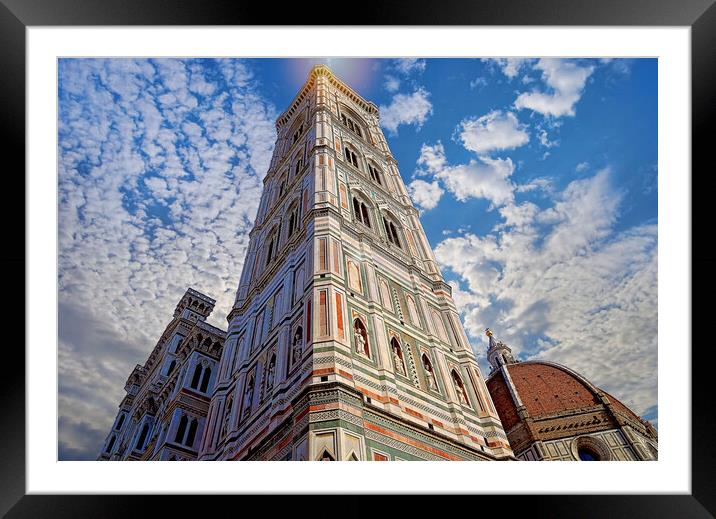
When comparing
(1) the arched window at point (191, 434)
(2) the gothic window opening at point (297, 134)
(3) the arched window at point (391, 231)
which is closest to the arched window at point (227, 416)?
(1) the arched window at point (191, 434)

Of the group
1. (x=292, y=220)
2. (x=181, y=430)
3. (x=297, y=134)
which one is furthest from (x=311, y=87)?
(x=181, y=430)

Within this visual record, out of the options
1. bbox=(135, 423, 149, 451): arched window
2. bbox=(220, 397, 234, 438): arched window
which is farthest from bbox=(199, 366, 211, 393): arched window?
bbox=(220, 397, 234, 438): arched window

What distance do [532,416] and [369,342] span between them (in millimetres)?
18618

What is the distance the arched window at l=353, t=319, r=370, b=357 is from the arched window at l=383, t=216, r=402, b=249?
5.21m

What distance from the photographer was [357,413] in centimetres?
740

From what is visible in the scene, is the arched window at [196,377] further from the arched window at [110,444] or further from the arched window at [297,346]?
the arched window at [297,346]

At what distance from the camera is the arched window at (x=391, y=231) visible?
582 inches

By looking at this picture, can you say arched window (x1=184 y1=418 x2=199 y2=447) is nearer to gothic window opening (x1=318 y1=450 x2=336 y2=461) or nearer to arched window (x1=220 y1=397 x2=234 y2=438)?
arched window (x1=220 y1=397 x2=234 y2=438)

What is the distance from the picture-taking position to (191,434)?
1510 cm

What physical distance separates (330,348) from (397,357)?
6.55ft

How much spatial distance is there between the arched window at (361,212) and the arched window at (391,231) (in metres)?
0.68
